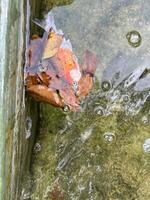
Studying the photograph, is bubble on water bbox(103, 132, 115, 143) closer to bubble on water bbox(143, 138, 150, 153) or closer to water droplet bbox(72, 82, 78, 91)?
bubble on water bbox(143, 138, 150, 153)

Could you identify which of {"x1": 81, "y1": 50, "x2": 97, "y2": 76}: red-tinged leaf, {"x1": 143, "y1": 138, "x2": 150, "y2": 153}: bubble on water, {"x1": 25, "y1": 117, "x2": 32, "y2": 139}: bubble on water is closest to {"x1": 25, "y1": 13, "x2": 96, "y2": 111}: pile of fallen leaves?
{"x1": 81, "y1": 50, "x2": 97, "y2": 76}: red-tinged leaf

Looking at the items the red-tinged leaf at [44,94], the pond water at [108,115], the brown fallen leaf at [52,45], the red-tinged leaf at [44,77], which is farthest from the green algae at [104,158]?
the brown fallen leaf at [52,45]

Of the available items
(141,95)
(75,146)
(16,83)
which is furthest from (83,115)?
(16,83)

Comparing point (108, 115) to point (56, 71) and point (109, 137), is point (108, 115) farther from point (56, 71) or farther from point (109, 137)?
point (56, 71)

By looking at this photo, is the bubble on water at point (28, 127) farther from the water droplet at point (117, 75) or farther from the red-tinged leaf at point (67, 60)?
the water droplet at point (117, 75)

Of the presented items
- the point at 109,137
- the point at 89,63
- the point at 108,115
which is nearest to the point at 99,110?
the point at 108,115

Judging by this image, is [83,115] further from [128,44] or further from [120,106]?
[128,44]
